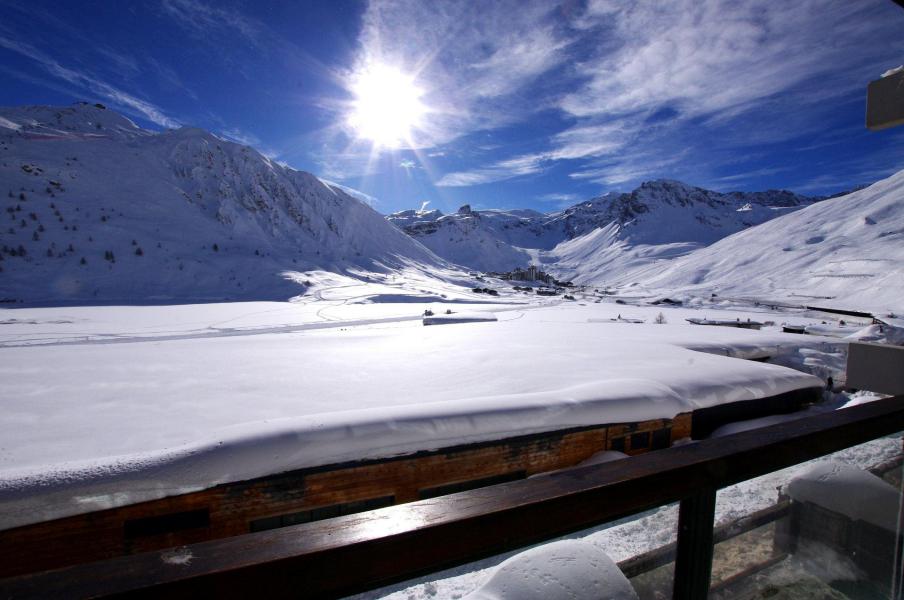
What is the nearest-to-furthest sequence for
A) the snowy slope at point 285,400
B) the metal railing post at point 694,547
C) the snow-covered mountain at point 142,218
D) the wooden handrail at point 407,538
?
the wooden handrail at point 407,538, the metal railing post at point 694,547, the snowy slope at point 285,400, the snow-covered mountain at point 142,218

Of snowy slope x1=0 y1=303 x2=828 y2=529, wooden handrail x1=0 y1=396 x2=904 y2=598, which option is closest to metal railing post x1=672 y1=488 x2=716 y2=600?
wooden handrail x1=0 y1=396 x2=904 y2=598

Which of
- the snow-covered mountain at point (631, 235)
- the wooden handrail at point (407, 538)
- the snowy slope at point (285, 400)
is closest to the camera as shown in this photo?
the wooden handrail at point (407, 538)

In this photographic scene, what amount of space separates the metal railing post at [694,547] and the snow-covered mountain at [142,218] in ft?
94.6

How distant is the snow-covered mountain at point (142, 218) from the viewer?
2464 cm

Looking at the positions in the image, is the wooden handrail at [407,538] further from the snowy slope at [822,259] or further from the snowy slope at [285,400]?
the snowy slope at [822,259]

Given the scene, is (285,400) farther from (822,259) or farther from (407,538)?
(822,259)

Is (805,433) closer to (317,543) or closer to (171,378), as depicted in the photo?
(317,543)

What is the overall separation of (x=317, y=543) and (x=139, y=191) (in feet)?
149

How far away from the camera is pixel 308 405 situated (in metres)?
5.84

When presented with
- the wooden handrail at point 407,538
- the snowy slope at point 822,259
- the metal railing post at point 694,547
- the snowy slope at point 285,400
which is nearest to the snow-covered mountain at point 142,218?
the snowy slope at point 285,400

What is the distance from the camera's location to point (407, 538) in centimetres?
83

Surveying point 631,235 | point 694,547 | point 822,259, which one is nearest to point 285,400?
point 694,547

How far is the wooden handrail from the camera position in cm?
72

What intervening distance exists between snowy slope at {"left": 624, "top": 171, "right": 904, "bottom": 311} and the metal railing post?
51962 millimetres
